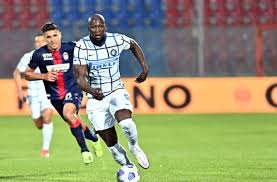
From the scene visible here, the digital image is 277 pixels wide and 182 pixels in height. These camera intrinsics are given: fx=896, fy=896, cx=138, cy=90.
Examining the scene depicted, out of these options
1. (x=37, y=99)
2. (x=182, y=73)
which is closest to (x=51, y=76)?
(x=37, y=99)

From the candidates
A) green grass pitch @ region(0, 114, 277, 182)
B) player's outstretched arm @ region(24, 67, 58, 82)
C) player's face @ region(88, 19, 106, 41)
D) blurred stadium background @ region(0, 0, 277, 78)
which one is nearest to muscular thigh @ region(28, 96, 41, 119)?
green grass pitch @ region(0, 114, 277, 182)

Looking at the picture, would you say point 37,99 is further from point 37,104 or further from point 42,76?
point 42,76

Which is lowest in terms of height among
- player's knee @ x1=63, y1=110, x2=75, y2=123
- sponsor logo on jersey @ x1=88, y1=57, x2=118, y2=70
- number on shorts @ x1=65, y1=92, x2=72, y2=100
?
player's knee @ x1=63, y1=110, x2=75, y2=123

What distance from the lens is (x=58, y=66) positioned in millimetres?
11625

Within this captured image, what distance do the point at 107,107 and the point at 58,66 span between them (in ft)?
7.22

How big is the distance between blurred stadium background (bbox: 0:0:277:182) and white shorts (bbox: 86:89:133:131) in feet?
8.95

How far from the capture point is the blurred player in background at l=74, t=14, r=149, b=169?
930 cm

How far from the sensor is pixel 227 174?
407 inches

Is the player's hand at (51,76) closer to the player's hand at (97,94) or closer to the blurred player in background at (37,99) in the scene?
the player's hand at (97,94)

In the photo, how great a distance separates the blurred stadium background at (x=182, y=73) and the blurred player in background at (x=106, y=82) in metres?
2.73

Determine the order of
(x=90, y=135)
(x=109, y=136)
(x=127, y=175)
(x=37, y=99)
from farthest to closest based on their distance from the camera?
1. (x=37, y=99)
2. (x=90, y=135)
3. (x=109, y=136)
4. (x=127, y=175)

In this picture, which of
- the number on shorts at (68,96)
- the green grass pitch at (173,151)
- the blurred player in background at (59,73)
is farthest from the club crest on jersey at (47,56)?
the green grass pitch at (173,151)

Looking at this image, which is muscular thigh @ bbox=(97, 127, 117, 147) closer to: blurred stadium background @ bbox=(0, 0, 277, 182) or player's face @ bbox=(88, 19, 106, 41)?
player's face @ bbox=(88, 19, 106, 41)

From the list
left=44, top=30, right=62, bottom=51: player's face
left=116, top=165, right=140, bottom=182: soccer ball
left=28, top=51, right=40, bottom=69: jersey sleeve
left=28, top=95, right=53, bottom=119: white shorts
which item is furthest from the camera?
left=28, top=95, right=53, bottom=119: white shorts
